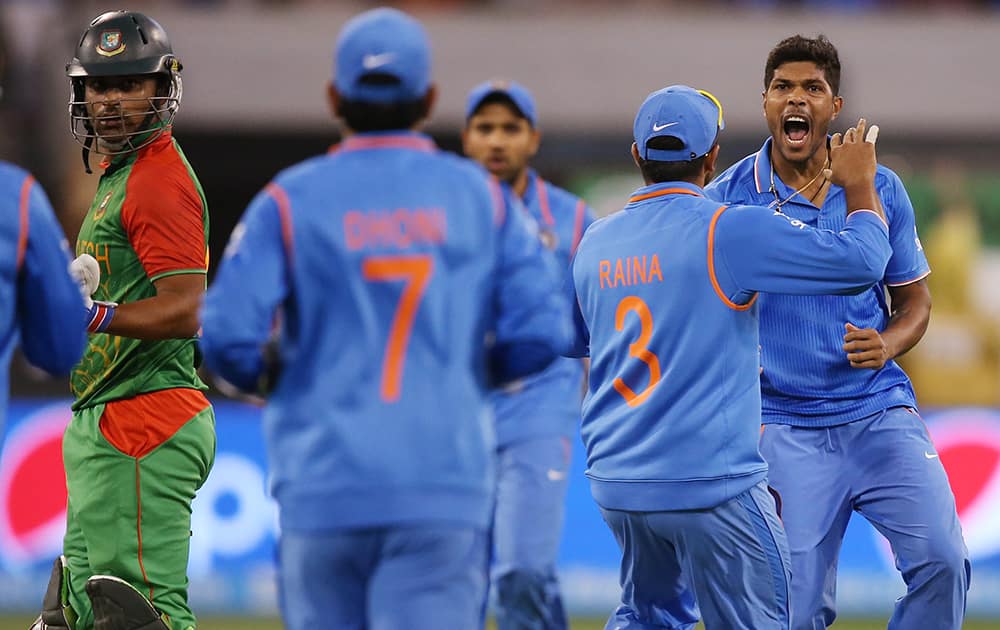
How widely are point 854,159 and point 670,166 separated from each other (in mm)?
722

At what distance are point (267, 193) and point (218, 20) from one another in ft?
42.7

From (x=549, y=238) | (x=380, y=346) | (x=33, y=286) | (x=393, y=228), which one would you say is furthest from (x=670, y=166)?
(x=549, y=238)

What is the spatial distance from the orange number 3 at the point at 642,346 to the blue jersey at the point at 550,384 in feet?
5.80

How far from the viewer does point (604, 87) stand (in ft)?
55.2

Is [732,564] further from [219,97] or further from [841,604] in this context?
[219,97]

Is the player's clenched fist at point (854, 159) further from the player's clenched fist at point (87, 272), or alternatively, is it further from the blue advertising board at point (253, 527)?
the blue advertising board at point (253, 527)

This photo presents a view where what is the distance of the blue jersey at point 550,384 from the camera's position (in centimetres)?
745

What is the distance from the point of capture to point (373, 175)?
413cm

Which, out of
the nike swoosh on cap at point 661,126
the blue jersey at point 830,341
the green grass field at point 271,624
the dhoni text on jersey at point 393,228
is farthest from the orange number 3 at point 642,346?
the green grass field at point 271,624

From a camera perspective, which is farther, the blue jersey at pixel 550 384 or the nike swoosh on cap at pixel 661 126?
the blue jersey at pixel 550 384

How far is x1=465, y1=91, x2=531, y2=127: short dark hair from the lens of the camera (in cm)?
801

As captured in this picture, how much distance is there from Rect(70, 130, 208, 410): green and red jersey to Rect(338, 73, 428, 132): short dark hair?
150cm

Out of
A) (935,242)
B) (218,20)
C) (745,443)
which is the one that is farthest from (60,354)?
(218,20)

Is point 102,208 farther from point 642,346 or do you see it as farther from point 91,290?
point 642,346
